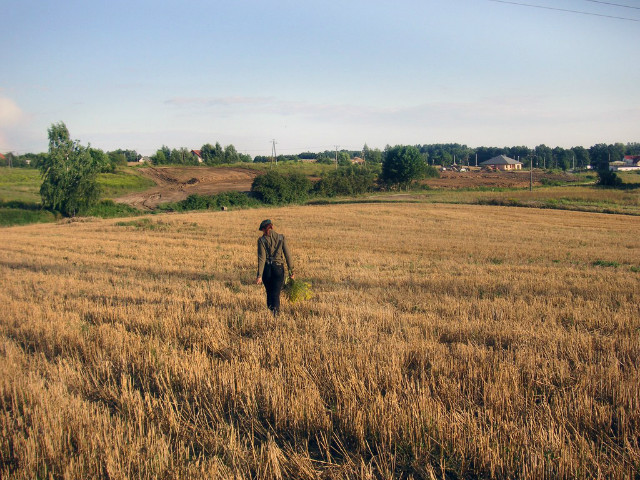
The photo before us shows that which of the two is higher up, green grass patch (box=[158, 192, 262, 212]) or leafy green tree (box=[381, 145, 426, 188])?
leafy green tree (box=[381, 145, 426, 188])

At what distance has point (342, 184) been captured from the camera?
7412 cm

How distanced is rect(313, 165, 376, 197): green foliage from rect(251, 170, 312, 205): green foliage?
234 inches

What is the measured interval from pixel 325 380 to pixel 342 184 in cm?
6959

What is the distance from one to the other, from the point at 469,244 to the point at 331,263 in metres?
9.11

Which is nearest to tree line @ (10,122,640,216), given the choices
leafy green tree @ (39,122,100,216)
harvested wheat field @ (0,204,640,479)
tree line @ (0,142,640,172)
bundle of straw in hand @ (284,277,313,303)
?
leafy green tree @ (39,122,100,216)

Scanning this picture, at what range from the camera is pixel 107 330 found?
24.6ft

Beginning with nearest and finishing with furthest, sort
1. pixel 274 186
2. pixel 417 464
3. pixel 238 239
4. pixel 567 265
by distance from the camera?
pixel 417 464 < pixel 567 265 < pixel 238 239 < pixel 274 186

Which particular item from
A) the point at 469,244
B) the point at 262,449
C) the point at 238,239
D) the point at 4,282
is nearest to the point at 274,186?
the point at 238,239

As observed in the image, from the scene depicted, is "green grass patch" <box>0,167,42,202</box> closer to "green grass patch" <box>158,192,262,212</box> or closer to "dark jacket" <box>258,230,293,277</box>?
"green grass patch" <box>158,192,262,212</box>

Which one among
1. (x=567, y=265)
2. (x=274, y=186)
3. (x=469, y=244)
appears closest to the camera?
(x=567, y=265)

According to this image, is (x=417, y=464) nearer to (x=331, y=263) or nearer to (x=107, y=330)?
(x=107, y=330)

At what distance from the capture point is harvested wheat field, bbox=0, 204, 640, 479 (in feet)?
12.5

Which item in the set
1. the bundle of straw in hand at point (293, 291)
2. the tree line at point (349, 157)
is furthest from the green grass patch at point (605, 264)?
the tree line at point (349, 157)

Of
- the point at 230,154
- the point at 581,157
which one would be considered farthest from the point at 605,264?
the point at 581,157
